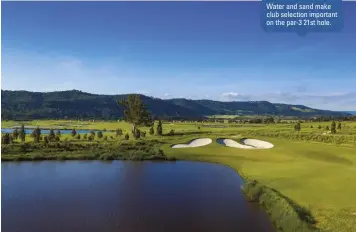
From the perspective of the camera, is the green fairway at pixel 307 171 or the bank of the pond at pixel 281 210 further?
the green fairway at pixel 307 171

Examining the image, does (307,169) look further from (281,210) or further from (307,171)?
(281,210)

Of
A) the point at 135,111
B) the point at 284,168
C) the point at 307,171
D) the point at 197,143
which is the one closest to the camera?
the point at 307,171

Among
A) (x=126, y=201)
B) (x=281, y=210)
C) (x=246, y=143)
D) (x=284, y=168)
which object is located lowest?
(x=126, y=201)

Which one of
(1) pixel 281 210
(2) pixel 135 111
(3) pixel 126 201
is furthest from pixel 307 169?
(2) pixel 135 111

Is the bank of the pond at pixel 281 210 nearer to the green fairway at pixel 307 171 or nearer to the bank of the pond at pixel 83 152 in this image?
the green fairway at pixel 307 171

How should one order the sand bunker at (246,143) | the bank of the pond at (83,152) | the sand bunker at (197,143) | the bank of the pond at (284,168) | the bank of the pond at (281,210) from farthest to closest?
the sand bunker at (246,143)
the sand bunker at (197,143)
the bank of the pond at (83,152)
the bank of the pond at (284,168)
the bank of the pond at (281,210)

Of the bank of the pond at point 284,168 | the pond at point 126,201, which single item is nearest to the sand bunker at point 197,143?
the bank of the pond at point 284,168

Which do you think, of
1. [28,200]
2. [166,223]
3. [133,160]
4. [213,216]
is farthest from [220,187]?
[133,160]

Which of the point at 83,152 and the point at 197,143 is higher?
the point at 197,143

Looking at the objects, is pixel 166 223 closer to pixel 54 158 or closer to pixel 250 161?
pixel 250 161
